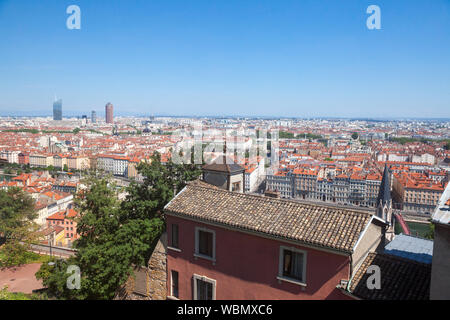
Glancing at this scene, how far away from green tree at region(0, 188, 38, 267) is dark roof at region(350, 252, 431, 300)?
9.75 m

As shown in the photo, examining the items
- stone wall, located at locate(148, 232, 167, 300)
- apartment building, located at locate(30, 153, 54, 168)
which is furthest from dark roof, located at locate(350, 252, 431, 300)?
apartment building, located at locate(30, 153, 54, 168)

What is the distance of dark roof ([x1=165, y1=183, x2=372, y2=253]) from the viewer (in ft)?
10.9

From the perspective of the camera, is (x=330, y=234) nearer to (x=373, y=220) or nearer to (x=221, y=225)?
(x=373, y=220)

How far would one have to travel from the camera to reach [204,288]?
4125mm

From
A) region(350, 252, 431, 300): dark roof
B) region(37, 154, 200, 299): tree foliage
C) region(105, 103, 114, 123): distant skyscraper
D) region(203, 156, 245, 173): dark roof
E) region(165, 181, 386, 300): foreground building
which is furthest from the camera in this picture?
region(105, 103, 114, 123): distant skyscraper

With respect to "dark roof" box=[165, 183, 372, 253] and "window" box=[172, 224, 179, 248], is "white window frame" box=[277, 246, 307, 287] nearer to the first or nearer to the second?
"dark roof" box=[165, 183, 372, 253]

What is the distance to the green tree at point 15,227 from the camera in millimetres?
9938

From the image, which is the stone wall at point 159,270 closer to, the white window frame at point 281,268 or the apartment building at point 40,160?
the white window frame at point 281,268

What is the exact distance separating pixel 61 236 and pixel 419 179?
22730 mm

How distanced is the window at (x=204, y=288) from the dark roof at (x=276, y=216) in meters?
0.70

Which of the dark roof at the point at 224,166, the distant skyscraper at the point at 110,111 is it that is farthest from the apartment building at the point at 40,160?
the dark roof at the point at 224,166

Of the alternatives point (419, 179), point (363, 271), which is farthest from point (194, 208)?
point (419, 179)

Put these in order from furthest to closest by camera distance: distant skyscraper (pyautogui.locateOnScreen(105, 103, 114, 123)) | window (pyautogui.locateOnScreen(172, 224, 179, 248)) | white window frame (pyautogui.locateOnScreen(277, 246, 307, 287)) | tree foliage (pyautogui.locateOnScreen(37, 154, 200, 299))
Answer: distant skyscraper (pyautogui.locateOnScreen(105, 103, 114, 123)) → tree foliage (pyautogui.locateOnScreen(37, 154, 200, 299)) → window (pyautogui.locateOnScreen(172, 224, 179, 248)) → white window frame (pyautogui.locateOnScreen(277, 246, 307, 287))
